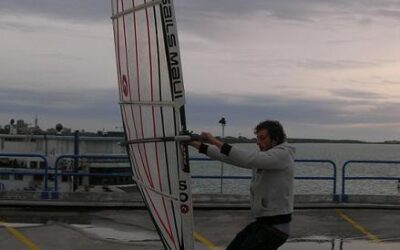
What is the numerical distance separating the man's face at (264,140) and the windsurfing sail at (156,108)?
3.43 ft

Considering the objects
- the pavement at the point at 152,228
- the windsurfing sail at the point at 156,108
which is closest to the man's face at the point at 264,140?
the windsurfing sail at the point at 156,108

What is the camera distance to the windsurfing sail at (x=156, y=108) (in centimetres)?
379

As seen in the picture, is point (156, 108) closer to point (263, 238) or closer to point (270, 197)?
point (270, 197)

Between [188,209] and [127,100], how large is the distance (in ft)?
2.98

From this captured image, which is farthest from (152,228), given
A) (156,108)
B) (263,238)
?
(156,108)

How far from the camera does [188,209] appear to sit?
3979 mm

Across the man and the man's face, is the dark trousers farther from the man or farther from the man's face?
the man's face

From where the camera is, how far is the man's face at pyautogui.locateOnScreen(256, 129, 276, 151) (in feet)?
16.0

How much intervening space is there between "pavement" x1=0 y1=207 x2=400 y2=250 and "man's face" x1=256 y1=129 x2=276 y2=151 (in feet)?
15.0

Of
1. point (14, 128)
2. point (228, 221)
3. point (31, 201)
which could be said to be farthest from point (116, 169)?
point (228, 221)

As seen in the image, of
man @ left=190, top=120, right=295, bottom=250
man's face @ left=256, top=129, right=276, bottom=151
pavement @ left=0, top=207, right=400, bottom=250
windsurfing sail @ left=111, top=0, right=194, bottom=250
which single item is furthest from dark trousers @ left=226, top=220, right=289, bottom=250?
pavement @ left=0, top=207, right=400, bottom=250

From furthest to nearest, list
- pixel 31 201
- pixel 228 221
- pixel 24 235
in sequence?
pixel 31 201 < pixel 228 221 < pixel 24 235

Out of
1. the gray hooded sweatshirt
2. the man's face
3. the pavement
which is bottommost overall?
the pavement

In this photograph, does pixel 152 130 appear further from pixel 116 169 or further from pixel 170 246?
pixel 116 169
